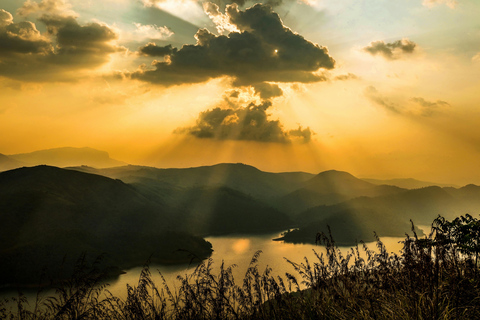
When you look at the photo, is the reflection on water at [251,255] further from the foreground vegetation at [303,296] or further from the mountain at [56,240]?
the foreground vegetation at [303,296]

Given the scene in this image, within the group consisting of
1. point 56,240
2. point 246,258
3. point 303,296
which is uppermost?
point 303,296

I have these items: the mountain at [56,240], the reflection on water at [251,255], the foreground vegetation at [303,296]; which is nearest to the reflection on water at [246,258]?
the reflection on water at [251,255]

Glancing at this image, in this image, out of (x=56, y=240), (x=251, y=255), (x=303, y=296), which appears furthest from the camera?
(x=56, y=240)

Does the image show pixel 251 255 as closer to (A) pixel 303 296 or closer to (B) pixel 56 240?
(B) pixel 56 240

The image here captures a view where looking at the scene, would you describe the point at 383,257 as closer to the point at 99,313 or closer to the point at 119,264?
the point at 99,313

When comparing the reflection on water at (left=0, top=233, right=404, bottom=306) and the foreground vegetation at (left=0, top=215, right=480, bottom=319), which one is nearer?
the foreground vegetation at (left=0, top=215, right=480, bottom=319)

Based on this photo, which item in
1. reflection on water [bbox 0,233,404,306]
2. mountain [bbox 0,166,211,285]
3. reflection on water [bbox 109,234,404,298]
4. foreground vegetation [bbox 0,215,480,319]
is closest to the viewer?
foreground vegetation [bbox 0,215,480,319]

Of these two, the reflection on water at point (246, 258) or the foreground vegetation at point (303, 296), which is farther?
the reflection on water at point (246, 258)

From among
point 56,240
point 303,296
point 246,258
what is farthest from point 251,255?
point 303,296

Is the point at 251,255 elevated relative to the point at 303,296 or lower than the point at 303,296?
lower

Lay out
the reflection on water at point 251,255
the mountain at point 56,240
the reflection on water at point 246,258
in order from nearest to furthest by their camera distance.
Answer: the reflection on water at point 246,258
the reflection on water at point 251,255
the mountain at point 56,240

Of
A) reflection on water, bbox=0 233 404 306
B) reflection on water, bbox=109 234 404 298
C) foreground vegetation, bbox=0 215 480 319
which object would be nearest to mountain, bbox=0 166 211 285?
reflection on water, bbox=109 234 404 298

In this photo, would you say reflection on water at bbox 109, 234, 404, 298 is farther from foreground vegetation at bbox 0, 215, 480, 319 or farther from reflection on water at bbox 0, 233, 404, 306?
foreground vegetation at bbox 0, 215, 480, 319

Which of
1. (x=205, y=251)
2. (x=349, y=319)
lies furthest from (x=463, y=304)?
(x=205, y=251)
